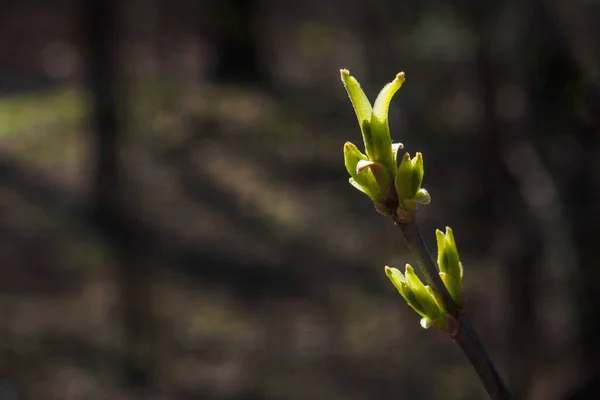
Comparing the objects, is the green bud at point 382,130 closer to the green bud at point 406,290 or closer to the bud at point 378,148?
the bud at point 378,148

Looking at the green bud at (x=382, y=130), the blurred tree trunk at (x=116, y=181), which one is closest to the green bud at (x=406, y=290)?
the green bud at (x=382, y=130)

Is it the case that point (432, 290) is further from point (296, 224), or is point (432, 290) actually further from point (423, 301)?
point (296, 224)

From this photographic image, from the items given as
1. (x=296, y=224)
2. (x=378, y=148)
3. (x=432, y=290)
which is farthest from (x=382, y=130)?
(x=296, y=224)

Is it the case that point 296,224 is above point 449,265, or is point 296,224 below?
below

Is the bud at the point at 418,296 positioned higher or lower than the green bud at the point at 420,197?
lower

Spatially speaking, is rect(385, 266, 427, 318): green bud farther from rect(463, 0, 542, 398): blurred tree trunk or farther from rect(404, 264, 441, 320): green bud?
rect(463, 0, 542, 398): blurred tree trunk

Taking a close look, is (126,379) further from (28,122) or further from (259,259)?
(28,122)
